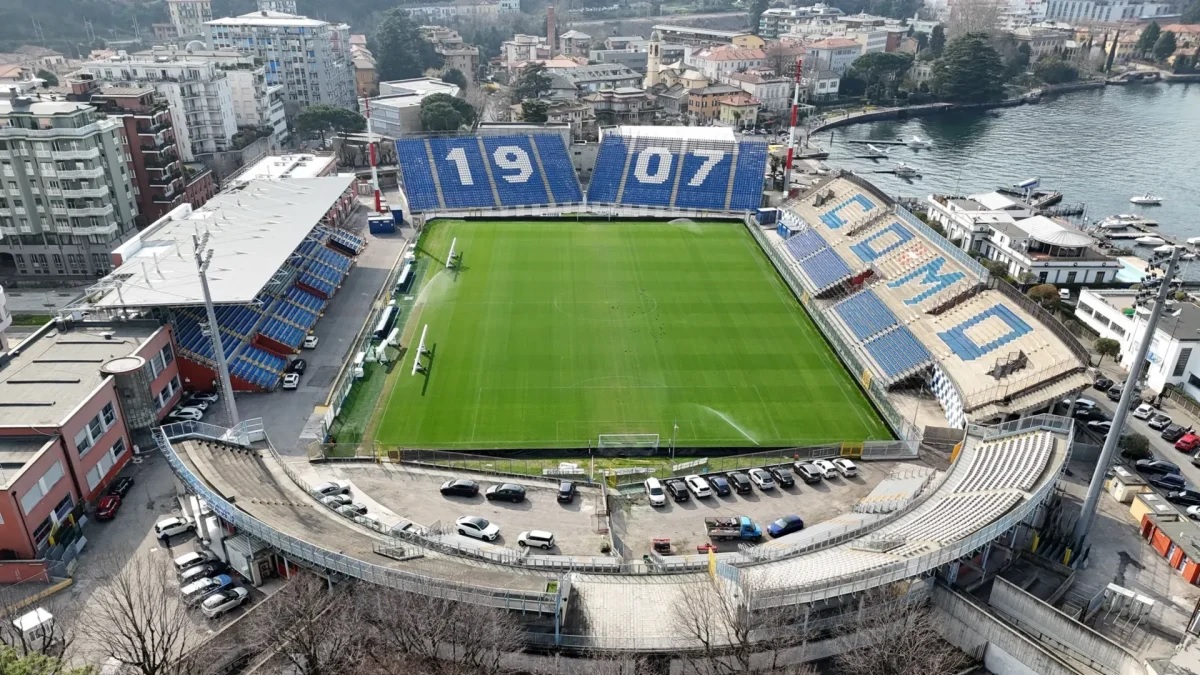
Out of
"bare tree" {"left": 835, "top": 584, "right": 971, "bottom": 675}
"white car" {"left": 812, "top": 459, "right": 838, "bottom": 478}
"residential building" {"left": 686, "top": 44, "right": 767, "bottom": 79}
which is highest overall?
"residential building" {"left": 686, "top": 44, "right": 767, "bottom": 79}

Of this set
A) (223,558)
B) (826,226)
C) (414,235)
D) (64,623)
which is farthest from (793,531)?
(414,235)

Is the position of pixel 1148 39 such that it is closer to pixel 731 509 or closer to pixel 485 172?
pixel 485 172

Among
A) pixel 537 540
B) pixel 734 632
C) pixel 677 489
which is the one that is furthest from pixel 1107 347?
pixel 537 540

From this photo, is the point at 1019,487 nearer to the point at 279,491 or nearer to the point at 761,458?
the point at 761,458

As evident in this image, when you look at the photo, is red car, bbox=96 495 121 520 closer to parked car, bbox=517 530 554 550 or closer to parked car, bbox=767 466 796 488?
parked car, bbox=517 530 554 550

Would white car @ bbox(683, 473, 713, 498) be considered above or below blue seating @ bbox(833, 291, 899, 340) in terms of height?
below

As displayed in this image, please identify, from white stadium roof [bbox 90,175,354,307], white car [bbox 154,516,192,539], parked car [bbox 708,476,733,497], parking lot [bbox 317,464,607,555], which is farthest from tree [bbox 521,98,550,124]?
white car [bbox 154,516,192,539]

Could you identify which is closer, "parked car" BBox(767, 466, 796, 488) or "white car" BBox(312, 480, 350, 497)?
"white car" BBox(312, 480, 350, 497)
